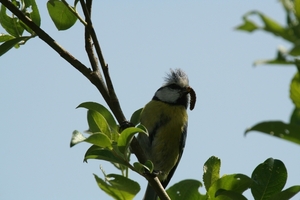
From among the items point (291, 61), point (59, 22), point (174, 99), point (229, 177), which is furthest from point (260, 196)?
point (174, 99)

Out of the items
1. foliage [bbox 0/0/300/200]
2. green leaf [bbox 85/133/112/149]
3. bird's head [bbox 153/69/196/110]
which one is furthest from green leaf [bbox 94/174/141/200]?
bird's head [bbox 153/69/196/110]

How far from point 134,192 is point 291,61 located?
1052 millimetres

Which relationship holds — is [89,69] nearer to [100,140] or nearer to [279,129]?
[100,140]

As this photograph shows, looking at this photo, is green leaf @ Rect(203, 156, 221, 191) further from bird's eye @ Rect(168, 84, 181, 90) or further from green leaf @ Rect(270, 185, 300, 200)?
bird's eye @ Rect(168, 84, 181, 90)

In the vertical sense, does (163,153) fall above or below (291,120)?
below

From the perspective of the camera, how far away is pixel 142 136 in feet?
15.5

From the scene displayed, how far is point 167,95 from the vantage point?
558 centimetres

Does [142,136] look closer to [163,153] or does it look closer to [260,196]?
[163,153]

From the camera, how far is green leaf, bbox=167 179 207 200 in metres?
1.74

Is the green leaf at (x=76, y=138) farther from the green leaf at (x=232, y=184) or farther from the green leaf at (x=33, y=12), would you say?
the green leaf at (x=33, y=12)

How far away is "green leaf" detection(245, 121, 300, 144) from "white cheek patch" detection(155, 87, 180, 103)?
4.51 meters

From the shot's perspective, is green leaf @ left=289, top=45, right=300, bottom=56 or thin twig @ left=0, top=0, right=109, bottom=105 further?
thin twig @ left=0, top=0, right=109, bottom=105

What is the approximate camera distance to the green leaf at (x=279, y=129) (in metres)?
0.83

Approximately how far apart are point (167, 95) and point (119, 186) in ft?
12.9
